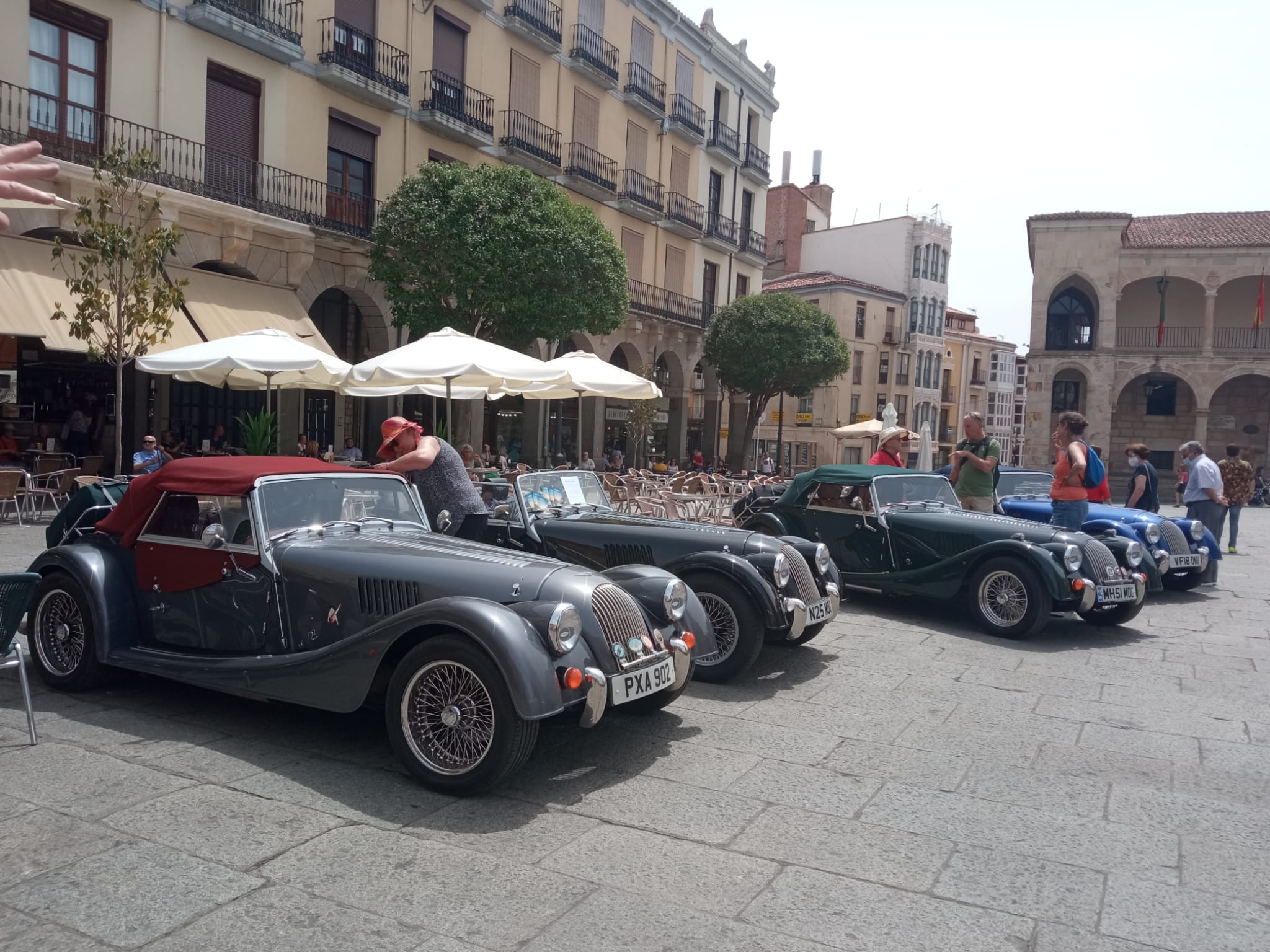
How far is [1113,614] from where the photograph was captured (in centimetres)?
910

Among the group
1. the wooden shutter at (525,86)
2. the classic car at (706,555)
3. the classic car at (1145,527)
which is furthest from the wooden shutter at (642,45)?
the classic car at (706,555)

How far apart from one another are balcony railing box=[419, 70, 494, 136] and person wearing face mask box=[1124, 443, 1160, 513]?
1628 cm

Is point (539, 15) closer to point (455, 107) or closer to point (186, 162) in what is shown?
point (455, 107)

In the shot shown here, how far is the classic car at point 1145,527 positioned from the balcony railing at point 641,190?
18909 millimetres

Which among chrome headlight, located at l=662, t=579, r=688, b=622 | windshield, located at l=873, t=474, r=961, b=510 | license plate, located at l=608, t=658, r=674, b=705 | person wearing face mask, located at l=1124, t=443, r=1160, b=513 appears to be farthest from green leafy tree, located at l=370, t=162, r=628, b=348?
license plate, located at l=608, t=658, r=674, b=705

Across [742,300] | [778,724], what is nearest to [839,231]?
[742,300]

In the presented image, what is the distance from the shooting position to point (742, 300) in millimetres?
33812

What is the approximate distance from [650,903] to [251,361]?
974 cm

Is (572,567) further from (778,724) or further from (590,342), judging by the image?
(590,342)

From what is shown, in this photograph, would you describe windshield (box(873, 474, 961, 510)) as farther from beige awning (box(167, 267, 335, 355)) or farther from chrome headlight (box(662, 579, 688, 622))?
beige awning (box(167, 267, 335, 355))

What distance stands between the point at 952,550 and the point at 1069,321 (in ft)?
121

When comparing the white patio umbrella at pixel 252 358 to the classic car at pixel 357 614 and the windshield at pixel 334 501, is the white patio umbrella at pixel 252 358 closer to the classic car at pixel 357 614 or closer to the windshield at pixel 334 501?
the classic car at pixel 357 614

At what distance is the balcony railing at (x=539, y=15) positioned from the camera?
2430 cm

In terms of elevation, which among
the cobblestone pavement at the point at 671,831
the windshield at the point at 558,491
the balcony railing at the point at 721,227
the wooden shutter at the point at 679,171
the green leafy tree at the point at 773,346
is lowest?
the cobblestone pavement at the point at 671,831
